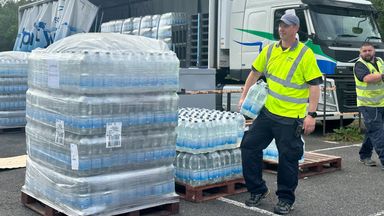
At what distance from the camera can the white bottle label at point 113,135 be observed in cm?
450

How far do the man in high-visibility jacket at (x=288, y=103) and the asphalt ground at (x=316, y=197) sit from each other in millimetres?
387

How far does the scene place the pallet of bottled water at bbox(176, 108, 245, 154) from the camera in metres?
5.42

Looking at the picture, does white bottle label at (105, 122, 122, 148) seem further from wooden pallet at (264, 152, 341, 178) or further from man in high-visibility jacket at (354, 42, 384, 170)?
man in high-visibility jacket at (354, 42, 384, 170)

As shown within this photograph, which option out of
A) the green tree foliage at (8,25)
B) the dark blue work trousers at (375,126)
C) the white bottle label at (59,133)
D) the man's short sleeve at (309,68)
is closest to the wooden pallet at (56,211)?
the white bottle label at (59,133)

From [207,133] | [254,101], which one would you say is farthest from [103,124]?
[254,101]

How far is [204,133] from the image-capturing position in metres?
5.43

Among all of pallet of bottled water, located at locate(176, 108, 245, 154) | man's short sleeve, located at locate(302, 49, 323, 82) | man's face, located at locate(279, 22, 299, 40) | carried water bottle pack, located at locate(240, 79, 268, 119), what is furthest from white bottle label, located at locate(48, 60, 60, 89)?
man's short sleeve, located at locate(302, 49, 323, 82)

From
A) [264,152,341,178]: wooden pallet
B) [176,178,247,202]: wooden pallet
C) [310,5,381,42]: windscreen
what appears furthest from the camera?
[310,5,381,42]: windscreen

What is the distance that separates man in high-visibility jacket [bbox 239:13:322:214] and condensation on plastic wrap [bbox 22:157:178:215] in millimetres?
986

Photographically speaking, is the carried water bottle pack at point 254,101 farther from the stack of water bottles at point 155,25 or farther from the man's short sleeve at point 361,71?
the stack of water bottles at point 155,25

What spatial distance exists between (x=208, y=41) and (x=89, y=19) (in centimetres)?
503

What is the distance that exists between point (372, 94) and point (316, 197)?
2197 mm

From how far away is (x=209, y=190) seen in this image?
18.9 ft

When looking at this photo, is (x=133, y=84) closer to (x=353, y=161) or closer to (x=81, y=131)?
(x=81, y=131)
